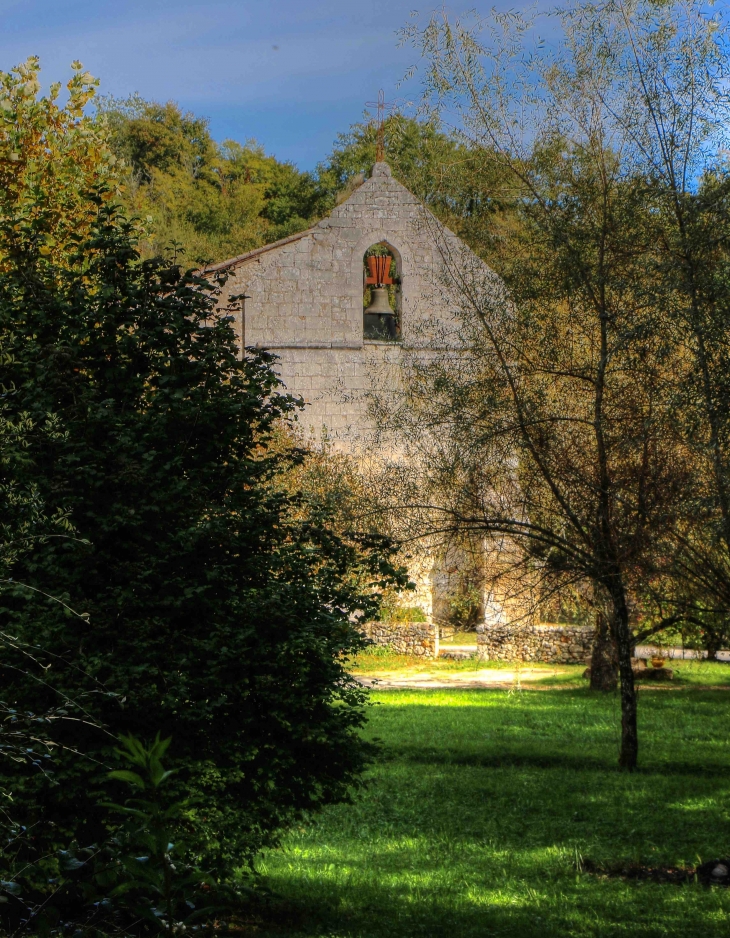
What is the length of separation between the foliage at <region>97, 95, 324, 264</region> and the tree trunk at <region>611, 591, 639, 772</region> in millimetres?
28073

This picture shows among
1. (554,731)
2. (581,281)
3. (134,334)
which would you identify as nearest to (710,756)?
(554,731)

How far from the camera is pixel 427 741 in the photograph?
14.2 metres

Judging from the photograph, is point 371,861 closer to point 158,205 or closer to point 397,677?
point 397,677

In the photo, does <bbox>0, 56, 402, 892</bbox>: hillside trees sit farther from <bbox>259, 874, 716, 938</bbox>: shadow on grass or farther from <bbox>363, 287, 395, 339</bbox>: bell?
<bbox>363, 287, 395, 339</bbox>: bell

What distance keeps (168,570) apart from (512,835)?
4.66 m

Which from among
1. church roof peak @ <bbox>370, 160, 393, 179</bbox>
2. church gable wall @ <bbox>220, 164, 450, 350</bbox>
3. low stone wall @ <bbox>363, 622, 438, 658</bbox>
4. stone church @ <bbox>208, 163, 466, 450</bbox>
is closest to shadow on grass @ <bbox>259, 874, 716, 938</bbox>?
low stone wall @ <bbox>363, 622, 438, 658</bbox>

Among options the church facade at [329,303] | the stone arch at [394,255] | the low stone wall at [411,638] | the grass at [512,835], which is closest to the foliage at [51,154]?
the grass at [512,835]

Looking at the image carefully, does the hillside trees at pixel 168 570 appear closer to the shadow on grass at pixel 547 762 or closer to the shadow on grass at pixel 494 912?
the shadow on grass at pixel 494 912

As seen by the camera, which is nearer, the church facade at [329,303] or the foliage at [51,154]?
the foliage at [51,154]

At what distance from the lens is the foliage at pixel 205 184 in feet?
130

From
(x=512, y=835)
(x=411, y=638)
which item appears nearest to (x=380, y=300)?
(x=411, y=638)

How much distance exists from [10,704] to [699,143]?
796cm

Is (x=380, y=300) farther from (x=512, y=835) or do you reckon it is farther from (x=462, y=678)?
(x=512, y=835)

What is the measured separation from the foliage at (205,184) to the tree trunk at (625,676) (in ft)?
92.1
